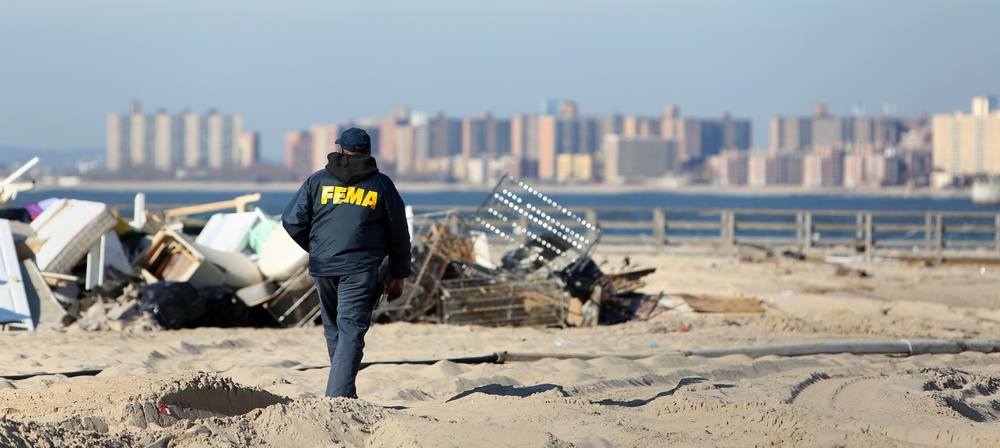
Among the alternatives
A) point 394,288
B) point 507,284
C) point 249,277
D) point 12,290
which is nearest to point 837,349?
point 507,284

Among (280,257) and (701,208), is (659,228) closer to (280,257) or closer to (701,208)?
(280,257)

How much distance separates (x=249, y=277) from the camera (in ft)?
32.6

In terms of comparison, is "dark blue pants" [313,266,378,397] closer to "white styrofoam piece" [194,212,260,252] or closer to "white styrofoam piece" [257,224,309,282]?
"white styrofoam piece" [257,224,309,282]

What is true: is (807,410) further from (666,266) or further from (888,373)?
(666,266)

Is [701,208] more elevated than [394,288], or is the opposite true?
[394,288]

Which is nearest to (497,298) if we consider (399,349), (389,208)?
(399,349)

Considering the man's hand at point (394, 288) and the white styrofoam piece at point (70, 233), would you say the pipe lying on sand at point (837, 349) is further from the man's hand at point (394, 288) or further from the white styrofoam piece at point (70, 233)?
the white styrofoam piece at point (70, 233)

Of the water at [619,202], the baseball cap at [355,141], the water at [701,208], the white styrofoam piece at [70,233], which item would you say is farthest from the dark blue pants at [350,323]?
the water at [619,202]

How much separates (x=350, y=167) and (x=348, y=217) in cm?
24

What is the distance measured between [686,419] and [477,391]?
4.07 feet

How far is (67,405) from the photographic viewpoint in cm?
465

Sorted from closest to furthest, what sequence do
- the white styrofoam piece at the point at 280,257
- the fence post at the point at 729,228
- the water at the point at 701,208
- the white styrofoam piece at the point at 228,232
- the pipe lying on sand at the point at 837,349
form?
1. the pipe lying on sand at the point at 837,349
2. the white styrofoam piece at the point at 280,257
3. the white styrofoam piece at the point at 228,232
4. the fence post at the point at 729,228
5. the water at the point at 701,208

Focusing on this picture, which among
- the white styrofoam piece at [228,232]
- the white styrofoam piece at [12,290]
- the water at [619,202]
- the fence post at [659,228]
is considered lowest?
the water at [619,202]

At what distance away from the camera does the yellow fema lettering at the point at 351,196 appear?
17.0ft
